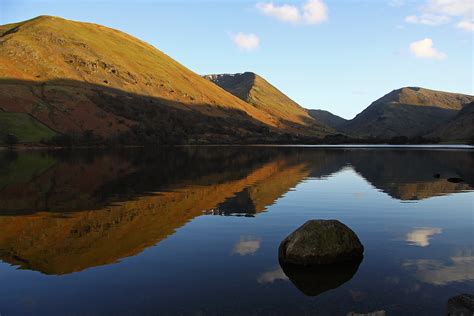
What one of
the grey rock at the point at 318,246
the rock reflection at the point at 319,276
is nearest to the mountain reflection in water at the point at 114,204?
the grey rock at the point at 318,246

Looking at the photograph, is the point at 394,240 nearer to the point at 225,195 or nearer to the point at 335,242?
the point at 335,242

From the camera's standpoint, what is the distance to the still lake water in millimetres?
20750

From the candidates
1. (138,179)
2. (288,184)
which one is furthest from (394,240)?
(138,179)

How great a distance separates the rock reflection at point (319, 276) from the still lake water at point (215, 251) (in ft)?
0.35

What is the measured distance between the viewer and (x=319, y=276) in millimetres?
23984

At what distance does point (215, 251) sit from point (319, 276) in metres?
8.71

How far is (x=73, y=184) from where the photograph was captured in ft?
224

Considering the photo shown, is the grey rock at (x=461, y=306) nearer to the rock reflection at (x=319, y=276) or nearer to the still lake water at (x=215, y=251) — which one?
the still lake water at (x=215, y=251)

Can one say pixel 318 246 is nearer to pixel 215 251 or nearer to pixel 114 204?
pixel 215 251

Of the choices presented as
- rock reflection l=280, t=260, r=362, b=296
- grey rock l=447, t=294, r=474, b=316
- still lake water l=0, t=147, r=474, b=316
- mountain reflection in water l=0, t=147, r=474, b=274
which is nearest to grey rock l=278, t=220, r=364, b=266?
rock reflection l=280, t=260, r=362, b=296

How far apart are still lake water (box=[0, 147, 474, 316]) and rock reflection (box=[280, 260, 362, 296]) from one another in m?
0.11

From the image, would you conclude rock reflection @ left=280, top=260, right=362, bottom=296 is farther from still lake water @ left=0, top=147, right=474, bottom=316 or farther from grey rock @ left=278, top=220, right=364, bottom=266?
grey rock @ left=278, top=220, right=364, bottom=266

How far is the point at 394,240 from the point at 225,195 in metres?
28.6

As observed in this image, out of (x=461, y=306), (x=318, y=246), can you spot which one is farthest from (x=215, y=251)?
(x=461, y=306)
